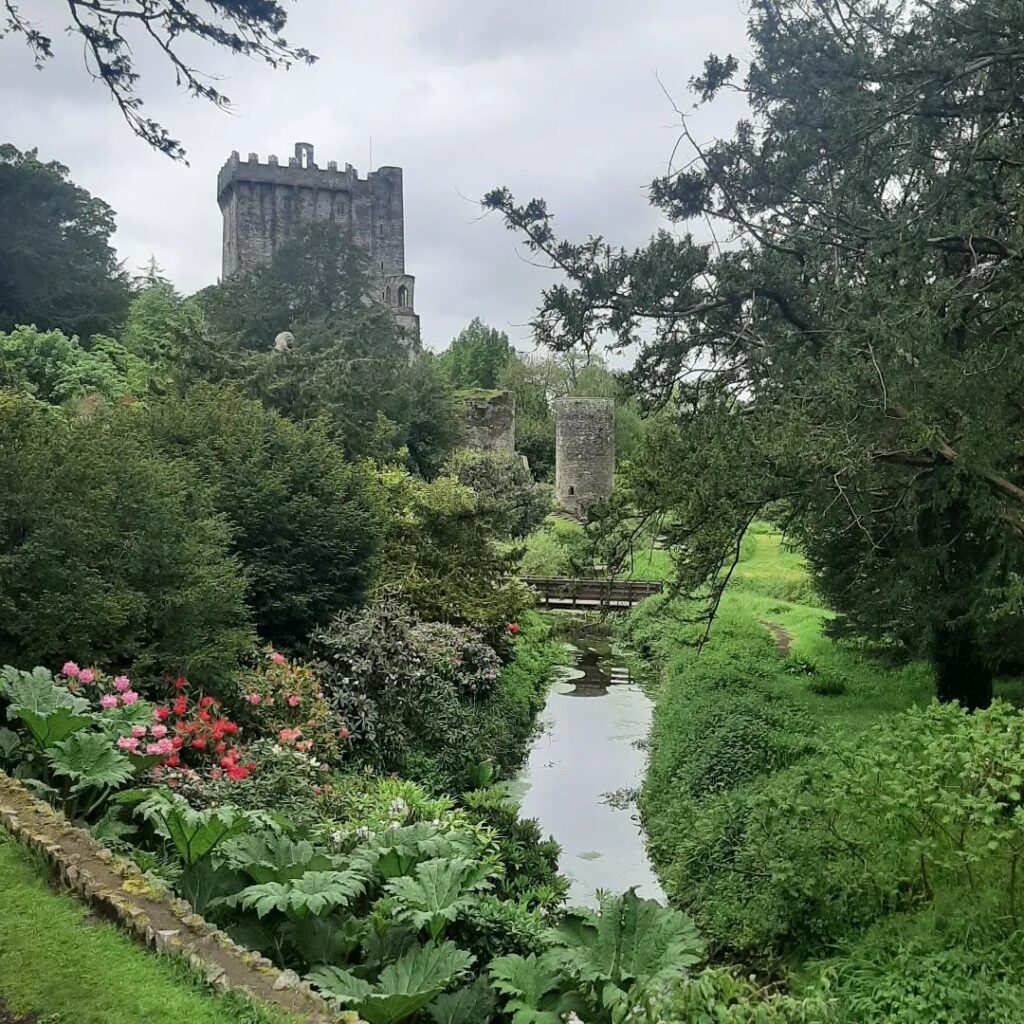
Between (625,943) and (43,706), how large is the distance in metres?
4.06

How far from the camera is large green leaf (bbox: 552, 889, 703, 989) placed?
16.9 ft

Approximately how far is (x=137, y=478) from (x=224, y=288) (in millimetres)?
23322

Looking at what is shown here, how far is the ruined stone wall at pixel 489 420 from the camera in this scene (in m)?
36.9

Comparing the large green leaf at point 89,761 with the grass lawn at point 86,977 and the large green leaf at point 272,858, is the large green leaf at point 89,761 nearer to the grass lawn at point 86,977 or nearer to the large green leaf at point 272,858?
the large green leaf at point 272,858

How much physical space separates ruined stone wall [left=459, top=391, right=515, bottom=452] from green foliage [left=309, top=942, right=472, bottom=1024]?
3169cm

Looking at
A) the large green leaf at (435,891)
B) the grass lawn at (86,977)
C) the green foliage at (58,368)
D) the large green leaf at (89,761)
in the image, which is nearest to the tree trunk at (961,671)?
the large green leaf at (435,891)

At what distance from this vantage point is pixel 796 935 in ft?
21.1

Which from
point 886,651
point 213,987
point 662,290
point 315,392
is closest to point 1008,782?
point 213,987

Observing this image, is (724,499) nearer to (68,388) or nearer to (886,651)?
(886,651)

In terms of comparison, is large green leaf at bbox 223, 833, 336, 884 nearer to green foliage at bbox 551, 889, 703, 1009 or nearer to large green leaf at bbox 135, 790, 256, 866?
large green leaf at bbox 135, 790, 256, 866

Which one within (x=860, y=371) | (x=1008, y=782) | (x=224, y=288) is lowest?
(x=1008, y=782)

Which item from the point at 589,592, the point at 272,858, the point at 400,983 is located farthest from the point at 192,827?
the point at 589,592

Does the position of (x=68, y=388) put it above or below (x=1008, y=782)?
above

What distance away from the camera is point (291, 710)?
9008mm
